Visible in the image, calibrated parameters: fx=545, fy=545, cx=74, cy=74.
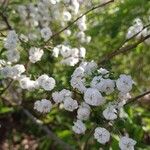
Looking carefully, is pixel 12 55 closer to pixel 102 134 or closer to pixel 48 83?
pixel 48 83

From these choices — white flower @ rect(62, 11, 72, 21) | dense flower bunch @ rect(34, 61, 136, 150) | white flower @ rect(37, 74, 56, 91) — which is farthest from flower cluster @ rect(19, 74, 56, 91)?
white flower @ rect(62, 11, 72, 21)

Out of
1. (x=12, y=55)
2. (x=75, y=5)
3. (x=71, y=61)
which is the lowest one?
(x=12, y=55)

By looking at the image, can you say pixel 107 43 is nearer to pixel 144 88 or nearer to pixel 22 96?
pixel 144 88

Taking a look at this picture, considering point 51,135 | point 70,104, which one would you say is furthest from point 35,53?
point 51,135

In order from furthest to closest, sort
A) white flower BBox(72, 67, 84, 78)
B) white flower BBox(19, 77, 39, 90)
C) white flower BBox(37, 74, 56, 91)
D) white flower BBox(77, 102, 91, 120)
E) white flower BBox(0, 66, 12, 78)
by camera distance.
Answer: white flower BBox(0, 66, 12, 78) → white flower BBox(19, 77, 39, 90) → white flower BBox(37, 74, 56, 91) → white flower BBox(72, 67, 84, 78) → white flower BBox(77, 102, 91, 120)

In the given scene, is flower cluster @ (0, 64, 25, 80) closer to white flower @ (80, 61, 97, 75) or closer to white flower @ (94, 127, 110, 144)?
white flower @ (80, 61, 97, 75)

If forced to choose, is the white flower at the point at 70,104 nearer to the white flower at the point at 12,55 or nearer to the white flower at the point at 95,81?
the white flower at the point at 95,81

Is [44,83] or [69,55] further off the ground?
[69,55]

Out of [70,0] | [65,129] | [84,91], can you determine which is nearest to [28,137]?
[65,129]
